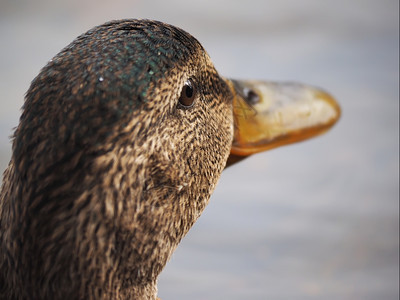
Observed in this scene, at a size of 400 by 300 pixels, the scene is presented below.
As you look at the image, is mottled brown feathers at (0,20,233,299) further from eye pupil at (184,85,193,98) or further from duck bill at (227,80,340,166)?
duck bill at (227,80,340,166)

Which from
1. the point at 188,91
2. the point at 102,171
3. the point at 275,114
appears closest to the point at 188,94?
the point at 188,91

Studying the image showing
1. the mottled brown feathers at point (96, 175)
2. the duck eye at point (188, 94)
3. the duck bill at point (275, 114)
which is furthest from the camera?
the duck bill at point (275, 114)

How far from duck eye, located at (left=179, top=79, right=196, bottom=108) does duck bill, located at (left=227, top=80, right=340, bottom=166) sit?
0.52 meters

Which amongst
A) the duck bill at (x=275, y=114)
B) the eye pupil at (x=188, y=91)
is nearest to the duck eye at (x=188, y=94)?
the eye pupil at (x=188, y=91)

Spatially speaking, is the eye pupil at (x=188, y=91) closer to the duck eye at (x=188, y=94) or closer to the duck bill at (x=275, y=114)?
the duck eye at (x=188, y=94)

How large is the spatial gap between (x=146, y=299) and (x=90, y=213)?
36cm

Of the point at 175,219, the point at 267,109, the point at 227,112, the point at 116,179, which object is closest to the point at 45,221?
the point at 116,179

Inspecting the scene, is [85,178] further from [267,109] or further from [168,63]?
[267,109]

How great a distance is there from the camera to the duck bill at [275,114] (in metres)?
2.26

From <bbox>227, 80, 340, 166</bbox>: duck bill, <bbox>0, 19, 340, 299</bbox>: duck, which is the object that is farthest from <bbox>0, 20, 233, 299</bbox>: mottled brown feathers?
<bbox>227, 80, 340, 166</bbox>: duck bill

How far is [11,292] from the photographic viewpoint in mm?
1438

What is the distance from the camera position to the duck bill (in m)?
2.26

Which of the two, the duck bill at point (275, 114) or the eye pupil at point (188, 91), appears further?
the duck bill at point (275, 114)

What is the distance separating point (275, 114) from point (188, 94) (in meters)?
0.80
